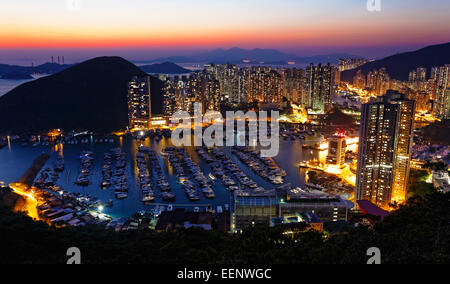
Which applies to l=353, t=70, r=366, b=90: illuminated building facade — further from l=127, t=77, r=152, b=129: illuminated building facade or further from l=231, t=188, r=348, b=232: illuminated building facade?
l=231, t=188, r=348, b=232: illuminated building facade

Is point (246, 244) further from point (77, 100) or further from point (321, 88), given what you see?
point (321, 88)

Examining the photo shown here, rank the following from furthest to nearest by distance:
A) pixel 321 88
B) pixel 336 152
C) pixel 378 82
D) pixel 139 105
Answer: pixel 378 82, pixel 321 88, pixel 139 105, pixel 336 152

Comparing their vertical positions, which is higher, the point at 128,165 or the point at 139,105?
the point at 139,105

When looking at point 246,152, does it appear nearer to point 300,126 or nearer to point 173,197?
point 173,197

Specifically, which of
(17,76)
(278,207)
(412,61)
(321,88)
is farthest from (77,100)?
(412,61)

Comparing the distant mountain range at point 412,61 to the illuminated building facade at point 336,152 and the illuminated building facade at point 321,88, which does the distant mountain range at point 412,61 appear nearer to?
the illuminated building facade at point 321,88

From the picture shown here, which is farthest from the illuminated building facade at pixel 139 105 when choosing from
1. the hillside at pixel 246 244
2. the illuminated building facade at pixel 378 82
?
the illuminated building facade at pixel 378 82
